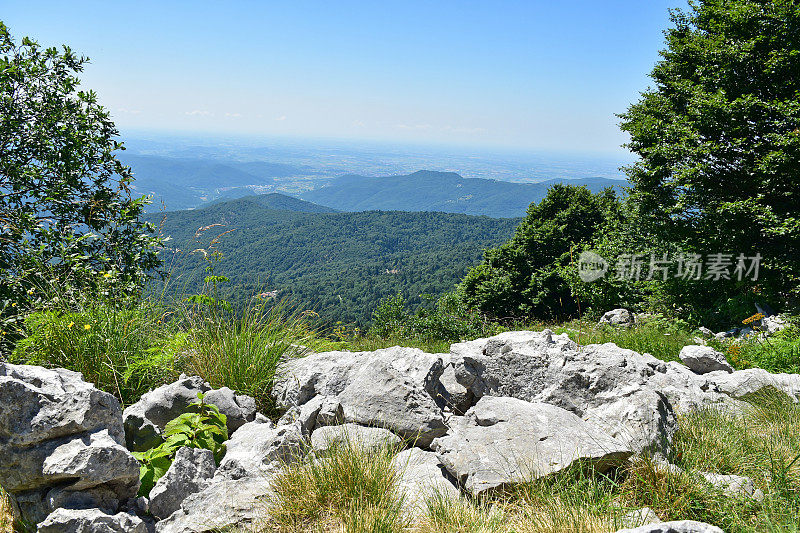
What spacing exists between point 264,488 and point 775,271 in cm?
1223

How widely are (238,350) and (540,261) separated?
62.1 ft

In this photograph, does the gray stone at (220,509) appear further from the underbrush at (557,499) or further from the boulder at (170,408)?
the boulder at (170,408)

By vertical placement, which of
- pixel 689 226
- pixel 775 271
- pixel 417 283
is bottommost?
pixel 417 283

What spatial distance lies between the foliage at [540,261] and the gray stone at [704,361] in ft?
44.3

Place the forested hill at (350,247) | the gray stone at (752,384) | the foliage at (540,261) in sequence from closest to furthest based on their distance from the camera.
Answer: the gray stone at (752,384) < the foliage at (540,261) < the forested hill at (350,247)

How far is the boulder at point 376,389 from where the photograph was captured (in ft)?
11.1

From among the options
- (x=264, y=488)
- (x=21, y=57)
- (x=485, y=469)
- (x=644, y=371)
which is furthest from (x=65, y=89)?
(x=644, y=371)

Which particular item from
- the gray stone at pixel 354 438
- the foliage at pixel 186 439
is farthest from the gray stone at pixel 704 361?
the foliage at pixel 186 439

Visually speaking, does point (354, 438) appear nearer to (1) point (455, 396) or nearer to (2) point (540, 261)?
(1) point (455, 396)

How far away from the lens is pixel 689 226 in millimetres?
11688

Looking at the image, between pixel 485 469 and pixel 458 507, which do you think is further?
pixel 485 469

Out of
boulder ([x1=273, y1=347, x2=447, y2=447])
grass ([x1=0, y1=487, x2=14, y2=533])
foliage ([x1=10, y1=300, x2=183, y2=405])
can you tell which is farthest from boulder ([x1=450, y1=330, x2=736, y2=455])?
grass ([x1=0, y1=487, x2=14, y2=533])

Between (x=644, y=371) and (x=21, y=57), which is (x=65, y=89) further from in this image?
(x=644, y=371)

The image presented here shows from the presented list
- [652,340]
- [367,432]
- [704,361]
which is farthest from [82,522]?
[652,340]
